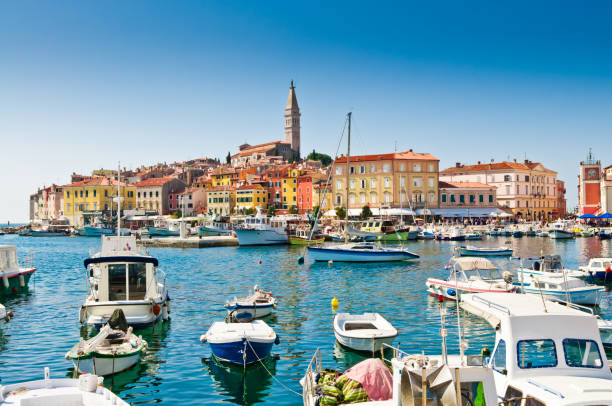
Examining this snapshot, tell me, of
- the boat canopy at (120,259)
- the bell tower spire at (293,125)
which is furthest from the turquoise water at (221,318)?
the bell tower spire at (293,125)

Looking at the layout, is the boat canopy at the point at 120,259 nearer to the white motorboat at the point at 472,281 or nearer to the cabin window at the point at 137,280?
the cabin window at the point at 137,280

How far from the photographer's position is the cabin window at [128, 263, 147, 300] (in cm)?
1795

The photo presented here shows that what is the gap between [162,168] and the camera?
145375 millimetres

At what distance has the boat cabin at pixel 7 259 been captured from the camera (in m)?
27.3

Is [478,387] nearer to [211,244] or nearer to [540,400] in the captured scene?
[540,400]

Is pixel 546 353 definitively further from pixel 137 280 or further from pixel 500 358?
pixel 137 280

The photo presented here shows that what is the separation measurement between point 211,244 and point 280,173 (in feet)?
168

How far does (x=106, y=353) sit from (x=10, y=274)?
1662 cm

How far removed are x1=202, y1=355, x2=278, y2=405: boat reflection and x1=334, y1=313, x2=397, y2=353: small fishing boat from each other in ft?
6.64

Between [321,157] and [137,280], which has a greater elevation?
[321,157]

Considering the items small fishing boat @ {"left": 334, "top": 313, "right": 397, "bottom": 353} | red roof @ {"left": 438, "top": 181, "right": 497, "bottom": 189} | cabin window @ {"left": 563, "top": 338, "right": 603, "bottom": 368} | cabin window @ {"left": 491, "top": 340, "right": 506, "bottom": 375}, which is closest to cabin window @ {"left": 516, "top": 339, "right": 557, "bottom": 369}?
cabin window @ {"left": 563, "top": 338, "right": 603, "bottom": 368}

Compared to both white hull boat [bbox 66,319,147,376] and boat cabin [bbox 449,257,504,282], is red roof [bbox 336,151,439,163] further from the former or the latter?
white hull boat [bbox 66,319,147,376]

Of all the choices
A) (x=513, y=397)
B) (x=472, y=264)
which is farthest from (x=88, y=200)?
(x=513, y=397)

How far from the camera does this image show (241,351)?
1359 cm
